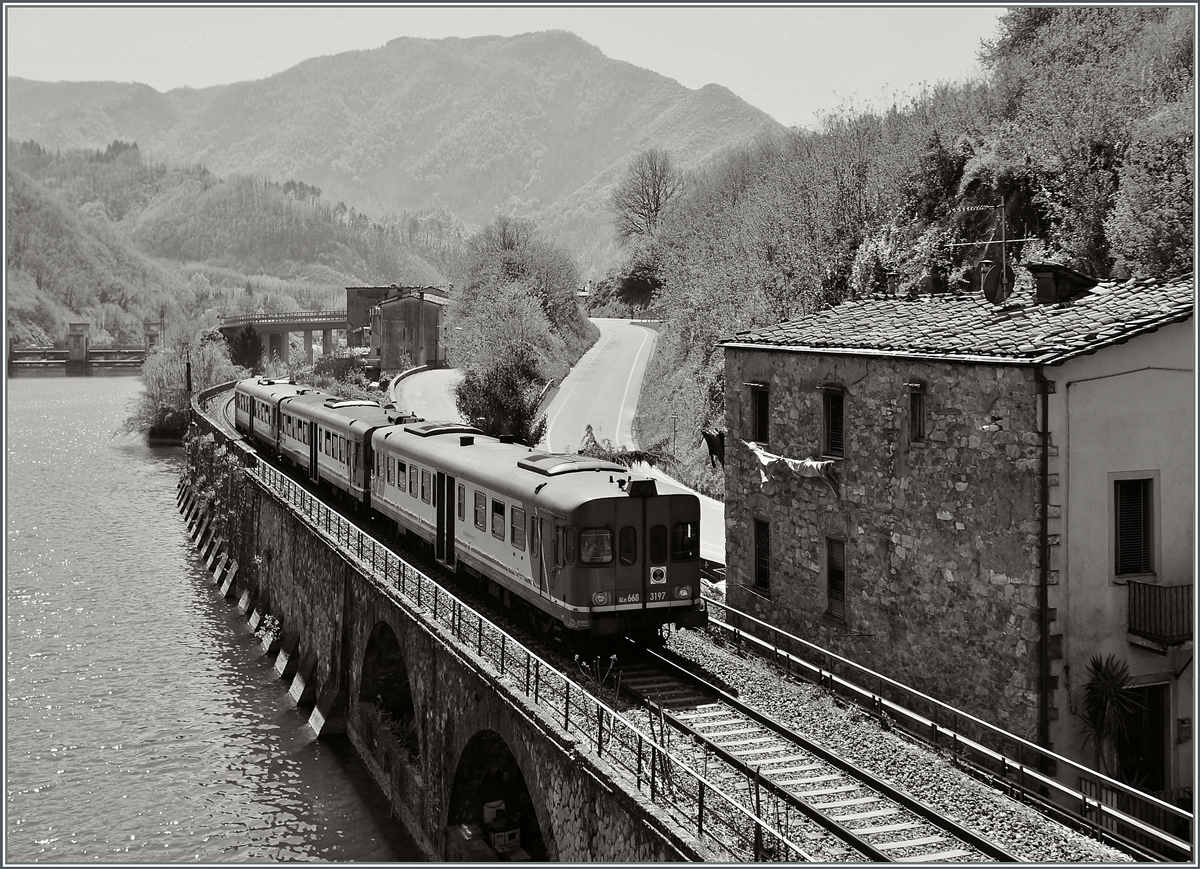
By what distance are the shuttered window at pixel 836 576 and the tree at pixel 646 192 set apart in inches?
3394

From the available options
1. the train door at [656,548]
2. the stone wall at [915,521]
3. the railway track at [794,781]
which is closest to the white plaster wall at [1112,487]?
the stone wall at [915,521]

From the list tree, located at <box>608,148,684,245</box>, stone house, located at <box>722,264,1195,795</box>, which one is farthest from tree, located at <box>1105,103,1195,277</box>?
tree, located at <box>608,148,684,245</box>

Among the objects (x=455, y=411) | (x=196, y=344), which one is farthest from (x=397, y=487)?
(x=196, y=344)

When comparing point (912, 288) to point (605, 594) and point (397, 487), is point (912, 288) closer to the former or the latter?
point (397, 487)

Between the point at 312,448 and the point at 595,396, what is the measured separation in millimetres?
28805

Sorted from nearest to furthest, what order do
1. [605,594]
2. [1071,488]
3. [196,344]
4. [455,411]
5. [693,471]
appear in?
[1071,488], [605,594], [693,471], [455,411], [196,344]

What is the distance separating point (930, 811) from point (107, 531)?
44141mm

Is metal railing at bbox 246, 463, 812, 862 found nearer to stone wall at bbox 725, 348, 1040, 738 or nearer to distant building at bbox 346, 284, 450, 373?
stone wall at bbox 725, 348, 1040, 738

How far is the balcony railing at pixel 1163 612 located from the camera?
1573cm

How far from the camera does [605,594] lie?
19203 mm

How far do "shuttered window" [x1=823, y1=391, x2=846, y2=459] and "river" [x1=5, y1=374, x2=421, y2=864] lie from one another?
1030 cm

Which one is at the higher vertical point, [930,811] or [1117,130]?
[1117,130]

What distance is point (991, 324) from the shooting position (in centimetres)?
1797

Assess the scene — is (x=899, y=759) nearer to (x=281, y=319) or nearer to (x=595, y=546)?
(x=595, y=546)
